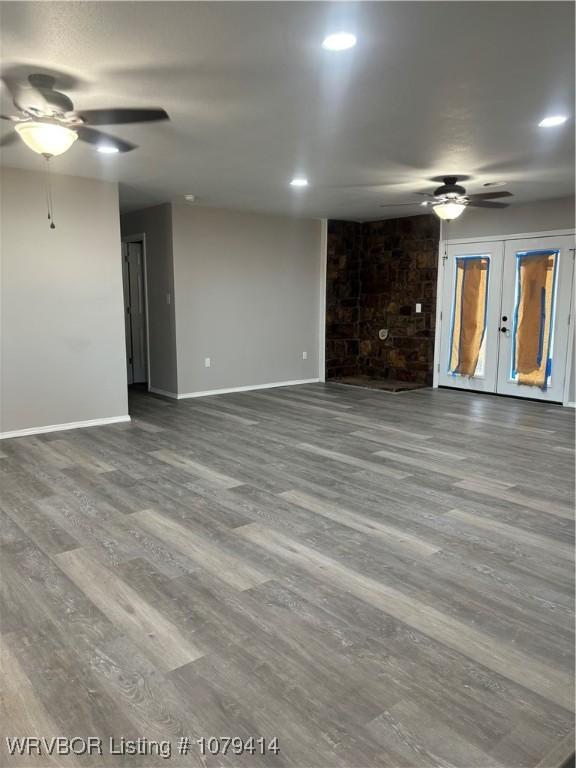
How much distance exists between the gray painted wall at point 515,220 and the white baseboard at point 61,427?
200 inches

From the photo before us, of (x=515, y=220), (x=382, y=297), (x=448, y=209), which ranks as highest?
(x=515, y=220)

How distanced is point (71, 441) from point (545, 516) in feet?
13.1

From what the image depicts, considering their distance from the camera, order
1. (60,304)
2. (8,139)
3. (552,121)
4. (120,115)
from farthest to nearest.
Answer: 1. (60,304)
2. (8,139)
3. (552,121)
4. (120,115)

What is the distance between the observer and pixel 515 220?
690cm

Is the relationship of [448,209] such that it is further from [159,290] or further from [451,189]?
[159,290]

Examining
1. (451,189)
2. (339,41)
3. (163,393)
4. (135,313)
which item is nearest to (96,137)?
(339,41)

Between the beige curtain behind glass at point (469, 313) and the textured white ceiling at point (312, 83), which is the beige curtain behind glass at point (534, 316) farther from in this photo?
the textured white ceiling at point (312, 83)

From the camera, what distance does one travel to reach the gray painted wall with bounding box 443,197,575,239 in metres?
6.49

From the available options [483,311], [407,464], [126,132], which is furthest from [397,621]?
[483,311]

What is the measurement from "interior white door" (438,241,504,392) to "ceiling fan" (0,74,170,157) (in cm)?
536

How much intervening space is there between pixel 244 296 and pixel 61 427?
A: 3.12 meters

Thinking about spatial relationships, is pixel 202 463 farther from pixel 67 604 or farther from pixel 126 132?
pixel 126 132

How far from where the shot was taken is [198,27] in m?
2.35

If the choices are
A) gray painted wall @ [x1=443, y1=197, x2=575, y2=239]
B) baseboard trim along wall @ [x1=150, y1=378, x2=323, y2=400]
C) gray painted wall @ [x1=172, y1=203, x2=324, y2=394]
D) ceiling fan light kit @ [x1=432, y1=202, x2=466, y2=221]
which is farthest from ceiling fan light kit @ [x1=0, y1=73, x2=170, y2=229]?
gray painted wall @ [x1=443, y1=197, x2=575, y2=239]
